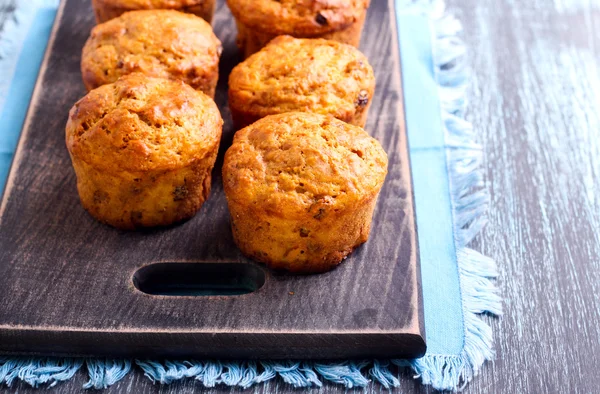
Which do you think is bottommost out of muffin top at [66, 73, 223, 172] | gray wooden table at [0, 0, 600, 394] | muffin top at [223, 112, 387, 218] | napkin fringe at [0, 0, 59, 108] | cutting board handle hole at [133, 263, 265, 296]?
gray wooden table at [0, 0, 600, 394]

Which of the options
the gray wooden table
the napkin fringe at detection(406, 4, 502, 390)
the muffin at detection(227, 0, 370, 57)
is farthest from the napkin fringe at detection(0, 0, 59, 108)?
the napkin fringe at detection(406, 4, 502, 390)

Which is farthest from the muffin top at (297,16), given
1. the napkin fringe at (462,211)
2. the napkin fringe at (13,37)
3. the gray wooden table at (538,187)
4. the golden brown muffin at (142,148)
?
the napkin fringe at (13,37)

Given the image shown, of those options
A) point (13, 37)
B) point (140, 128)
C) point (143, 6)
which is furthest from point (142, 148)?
point (13, 37)

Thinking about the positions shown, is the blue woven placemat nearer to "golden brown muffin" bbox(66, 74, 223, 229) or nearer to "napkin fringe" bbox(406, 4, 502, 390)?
"napkin fringe" bbox(406, 4, 502, 390)

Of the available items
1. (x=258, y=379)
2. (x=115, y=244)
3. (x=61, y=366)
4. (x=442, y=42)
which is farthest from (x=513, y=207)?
(x=61, y=366)

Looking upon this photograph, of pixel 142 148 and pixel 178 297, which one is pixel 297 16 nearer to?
pixel 142 148
